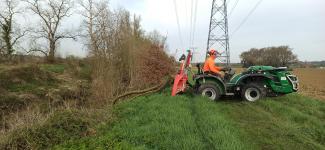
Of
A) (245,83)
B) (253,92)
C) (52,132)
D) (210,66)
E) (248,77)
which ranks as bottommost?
(52,132)

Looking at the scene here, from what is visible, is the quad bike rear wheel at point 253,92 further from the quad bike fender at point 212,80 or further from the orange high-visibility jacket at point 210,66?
the orange high-visibility jacket at point 210,66

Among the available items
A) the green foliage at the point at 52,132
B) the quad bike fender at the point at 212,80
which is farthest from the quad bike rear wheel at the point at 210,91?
the green foliage at the point at 52,132

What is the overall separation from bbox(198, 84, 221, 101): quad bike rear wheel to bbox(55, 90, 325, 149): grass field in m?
1.48

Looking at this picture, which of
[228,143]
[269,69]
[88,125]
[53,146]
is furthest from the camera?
[269,69]

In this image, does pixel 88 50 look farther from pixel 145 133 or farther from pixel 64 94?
pixel 145 133

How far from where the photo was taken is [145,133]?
6.55 meters

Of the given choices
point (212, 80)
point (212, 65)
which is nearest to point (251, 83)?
point (212, 80)

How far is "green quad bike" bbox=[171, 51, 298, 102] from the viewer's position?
36.0ft

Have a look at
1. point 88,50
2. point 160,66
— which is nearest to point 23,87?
point 88,50

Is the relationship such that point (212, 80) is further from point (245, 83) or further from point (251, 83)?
point (251, 83)

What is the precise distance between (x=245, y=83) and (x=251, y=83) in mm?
274

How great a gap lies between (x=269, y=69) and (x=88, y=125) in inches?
267

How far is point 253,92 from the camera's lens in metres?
11.3

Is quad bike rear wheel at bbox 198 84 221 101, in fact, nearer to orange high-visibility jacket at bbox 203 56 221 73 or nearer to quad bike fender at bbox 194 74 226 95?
quad bike fender at bbox 194 74 226 95
